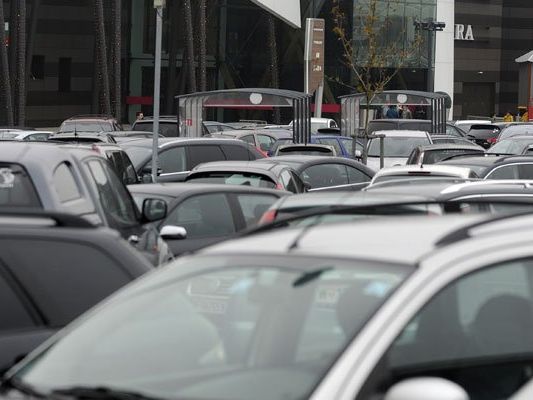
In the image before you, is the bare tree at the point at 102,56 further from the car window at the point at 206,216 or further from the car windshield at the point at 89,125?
the car window at the point at 206,216

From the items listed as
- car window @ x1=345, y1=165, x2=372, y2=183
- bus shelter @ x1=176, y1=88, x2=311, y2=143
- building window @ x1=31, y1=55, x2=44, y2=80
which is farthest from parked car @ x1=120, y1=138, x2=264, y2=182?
building window @ x1=31, y1=55, x2=44, y2=80

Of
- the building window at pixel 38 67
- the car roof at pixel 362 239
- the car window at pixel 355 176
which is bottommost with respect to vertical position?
the car window at pixel 355 176

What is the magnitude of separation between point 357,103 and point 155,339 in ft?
108

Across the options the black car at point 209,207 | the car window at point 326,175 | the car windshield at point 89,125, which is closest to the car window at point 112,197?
the black car at point 209,207

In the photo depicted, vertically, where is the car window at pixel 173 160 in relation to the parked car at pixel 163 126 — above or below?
below

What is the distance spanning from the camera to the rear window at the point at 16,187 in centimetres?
770

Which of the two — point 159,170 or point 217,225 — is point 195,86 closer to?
point 159,170

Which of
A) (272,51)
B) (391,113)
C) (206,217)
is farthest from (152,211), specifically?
(272,51)

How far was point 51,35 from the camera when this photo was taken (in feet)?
229

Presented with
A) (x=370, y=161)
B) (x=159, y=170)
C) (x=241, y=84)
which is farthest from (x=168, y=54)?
(x=159, y=170)

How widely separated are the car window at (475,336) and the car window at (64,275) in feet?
7.25

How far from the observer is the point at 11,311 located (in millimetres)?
5645

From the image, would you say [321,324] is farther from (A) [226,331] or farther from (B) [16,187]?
(B) [16,187]

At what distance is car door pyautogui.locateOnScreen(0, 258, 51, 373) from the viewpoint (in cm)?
546
